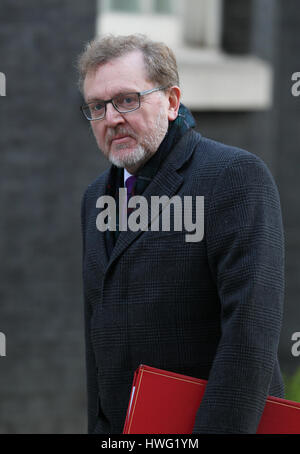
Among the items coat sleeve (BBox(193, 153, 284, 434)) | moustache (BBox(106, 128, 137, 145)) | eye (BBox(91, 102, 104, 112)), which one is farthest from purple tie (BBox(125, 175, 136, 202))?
coat sleeve (BBox(193, 153, 284, 434))

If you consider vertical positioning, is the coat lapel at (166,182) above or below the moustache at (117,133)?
below

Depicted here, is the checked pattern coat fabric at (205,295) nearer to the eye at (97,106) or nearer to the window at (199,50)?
the eye at (97,106)

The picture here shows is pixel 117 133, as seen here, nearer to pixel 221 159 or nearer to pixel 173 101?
pixel 173 101

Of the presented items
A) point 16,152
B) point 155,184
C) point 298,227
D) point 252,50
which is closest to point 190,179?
point 155,184

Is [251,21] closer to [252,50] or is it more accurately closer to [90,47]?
[252,50]

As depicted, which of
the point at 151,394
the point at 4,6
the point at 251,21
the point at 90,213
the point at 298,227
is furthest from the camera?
the point at 298,227

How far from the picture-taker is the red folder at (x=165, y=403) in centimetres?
257

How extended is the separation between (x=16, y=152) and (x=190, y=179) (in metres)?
3.64

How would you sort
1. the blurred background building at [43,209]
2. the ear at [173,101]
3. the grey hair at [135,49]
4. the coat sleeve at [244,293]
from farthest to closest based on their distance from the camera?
1. the blurred background building at [43,209]
2. the ear at [173,101]
3. the grey hair at [135,49]
4. the coat sleeve at [244,293]

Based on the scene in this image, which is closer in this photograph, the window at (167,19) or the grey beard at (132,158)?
the grey beard at (132,158)

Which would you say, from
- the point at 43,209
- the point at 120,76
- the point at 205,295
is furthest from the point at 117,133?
the point at 43,209

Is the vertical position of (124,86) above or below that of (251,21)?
below

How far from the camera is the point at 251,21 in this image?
7.49m

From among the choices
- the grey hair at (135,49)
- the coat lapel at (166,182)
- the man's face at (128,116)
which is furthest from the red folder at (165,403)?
the grey hair at (135,49)
